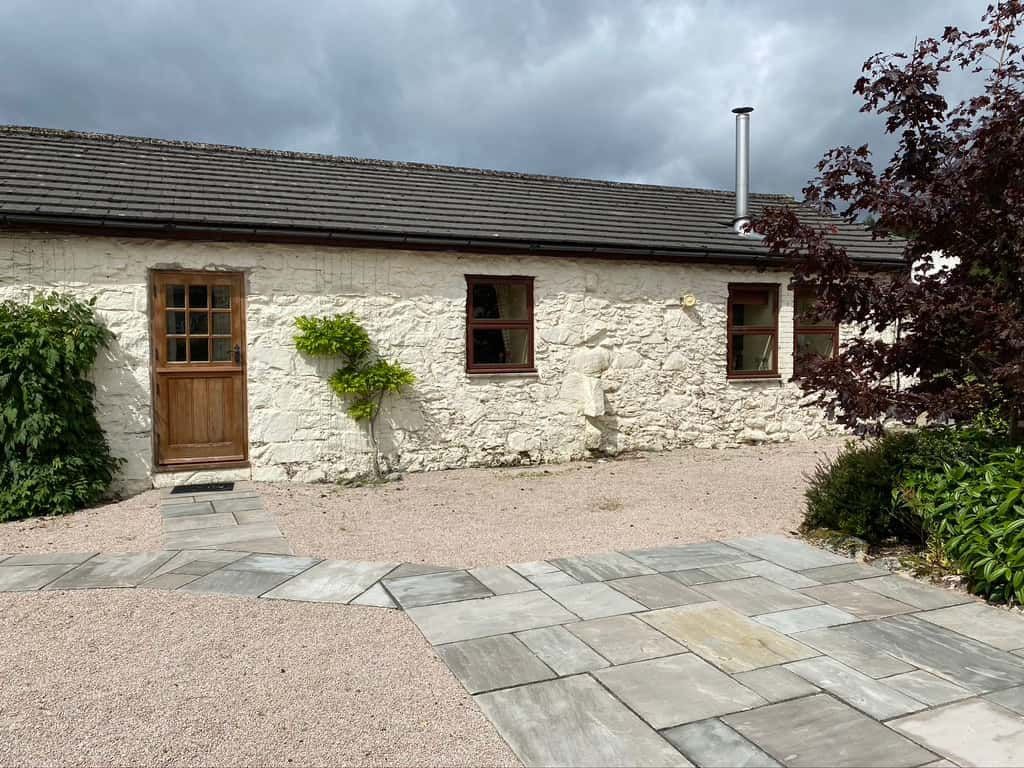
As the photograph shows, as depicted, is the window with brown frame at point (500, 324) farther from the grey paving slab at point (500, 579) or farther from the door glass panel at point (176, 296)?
the grey paving slab at point (500, 579)

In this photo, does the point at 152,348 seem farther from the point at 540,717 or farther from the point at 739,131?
the point at 739,131

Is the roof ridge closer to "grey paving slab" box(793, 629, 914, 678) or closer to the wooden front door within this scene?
the wooden front door

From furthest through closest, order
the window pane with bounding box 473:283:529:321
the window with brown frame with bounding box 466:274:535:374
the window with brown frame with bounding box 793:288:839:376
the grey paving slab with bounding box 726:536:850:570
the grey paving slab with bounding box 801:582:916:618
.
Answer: the window with brown frame with bounding box 793:288:839:376 → the window pane with bounding box 473:283:529:321 → the window with brown frame with bounding box 466:274:535:374 → the grey paving slab with bounding box 726:536:850:570 → the grey paving slab with bounding box 801:582:916:618

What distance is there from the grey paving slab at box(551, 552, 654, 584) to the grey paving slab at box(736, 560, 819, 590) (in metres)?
0.72

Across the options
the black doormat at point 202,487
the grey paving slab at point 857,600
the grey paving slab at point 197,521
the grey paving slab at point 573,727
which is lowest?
the grey paving slab at point 573,727

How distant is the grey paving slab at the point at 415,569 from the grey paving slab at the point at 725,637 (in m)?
1.55

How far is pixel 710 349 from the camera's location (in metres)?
10.5

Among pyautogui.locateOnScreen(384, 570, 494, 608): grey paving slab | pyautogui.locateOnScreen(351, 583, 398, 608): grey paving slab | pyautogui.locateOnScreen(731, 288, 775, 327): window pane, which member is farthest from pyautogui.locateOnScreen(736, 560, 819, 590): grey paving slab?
pyautogui.locateOnScreen(731, 288, 775, 327): window pane

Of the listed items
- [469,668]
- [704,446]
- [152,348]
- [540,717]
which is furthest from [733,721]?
[704,446]

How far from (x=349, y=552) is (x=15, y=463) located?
3560 millimetres

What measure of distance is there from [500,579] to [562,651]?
126 centimetres

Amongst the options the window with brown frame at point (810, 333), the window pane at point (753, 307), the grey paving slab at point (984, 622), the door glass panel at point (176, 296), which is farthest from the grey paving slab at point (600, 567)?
the window with brown frame at point (810, 333)

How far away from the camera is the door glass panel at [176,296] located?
8.10 metres

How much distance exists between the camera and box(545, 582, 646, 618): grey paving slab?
4375 millimetres
